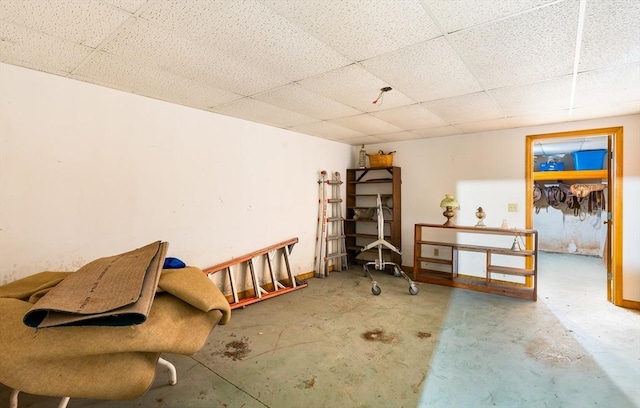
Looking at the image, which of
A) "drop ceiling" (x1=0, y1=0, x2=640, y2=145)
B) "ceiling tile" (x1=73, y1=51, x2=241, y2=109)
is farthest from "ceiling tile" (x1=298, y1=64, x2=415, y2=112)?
"ceiling tile" (x1=73, y1=51, x2=241, y2=109)

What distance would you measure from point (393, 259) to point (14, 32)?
505 cm

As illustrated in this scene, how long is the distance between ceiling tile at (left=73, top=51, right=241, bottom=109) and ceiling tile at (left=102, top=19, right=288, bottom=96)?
0.36 ft

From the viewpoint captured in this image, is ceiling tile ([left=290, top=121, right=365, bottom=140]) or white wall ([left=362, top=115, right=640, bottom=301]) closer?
white wall ([left=362, top=115, right=640, bottom=301])

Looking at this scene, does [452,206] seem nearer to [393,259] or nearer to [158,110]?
[393,259]

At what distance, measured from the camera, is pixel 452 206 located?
438 cm

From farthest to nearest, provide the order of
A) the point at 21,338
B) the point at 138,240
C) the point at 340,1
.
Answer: the point at 138,240 < the point at 340,1 < the point at 21,338

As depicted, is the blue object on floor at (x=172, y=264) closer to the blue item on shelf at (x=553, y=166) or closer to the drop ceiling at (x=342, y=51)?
the drop ceiling at (x=342, y=51)

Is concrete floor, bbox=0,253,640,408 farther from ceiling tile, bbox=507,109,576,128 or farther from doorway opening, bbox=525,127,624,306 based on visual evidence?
ceiling tile, bbox=507,109,576,128

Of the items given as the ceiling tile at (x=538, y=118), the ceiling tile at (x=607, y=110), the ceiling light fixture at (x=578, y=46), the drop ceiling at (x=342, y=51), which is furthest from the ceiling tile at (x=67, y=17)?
the ceiling tile at (x=607, y=110)

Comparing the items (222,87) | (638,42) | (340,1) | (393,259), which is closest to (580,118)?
(638,42)

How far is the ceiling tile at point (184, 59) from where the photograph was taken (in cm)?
182

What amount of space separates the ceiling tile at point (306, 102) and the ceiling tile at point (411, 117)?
0.39m

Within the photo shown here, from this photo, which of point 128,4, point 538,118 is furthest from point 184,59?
point 538,118

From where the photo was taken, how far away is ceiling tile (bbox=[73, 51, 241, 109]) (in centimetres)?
221
